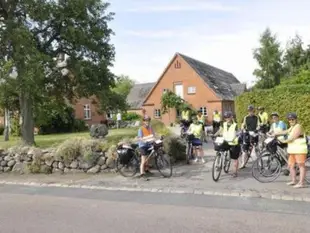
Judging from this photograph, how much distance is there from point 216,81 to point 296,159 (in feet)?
138

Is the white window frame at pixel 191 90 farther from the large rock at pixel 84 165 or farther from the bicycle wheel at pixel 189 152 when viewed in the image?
the large rock at pixel 84 165

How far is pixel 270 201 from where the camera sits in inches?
313

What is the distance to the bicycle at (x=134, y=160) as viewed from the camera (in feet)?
36.8

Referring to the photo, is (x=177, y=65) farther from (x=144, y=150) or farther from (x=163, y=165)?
(x=144, y=150)

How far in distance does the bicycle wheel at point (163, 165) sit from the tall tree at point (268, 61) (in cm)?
4209

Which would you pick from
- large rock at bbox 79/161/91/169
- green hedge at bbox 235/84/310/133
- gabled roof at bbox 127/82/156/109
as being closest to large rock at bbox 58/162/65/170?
large rock at bbox 79/161/91/169

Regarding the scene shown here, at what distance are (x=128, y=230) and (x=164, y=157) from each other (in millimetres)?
5297

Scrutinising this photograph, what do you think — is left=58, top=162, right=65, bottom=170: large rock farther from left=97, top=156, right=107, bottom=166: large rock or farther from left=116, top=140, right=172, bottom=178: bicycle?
left=116, top=140, right=172, bottom=178: bicycle

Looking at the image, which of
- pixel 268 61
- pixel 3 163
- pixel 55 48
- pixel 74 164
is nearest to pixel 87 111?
pixel 268 61

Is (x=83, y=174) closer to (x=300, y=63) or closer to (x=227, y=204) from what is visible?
(x=227, y=204)

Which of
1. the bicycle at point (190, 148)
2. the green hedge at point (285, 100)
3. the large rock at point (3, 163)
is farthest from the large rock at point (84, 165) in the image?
the green hedge at point (285, 100)

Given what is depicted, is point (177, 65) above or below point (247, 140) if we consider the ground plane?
above

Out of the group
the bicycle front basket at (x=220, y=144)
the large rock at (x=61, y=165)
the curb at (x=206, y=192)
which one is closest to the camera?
the curb at (x=206, y=192)

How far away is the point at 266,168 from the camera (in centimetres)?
1009
